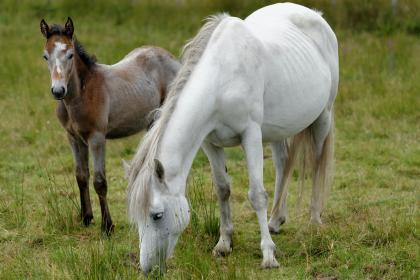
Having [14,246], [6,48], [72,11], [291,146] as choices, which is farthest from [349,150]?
[72,11]

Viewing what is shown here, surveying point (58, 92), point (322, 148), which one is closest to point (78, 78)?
point (58, 92)

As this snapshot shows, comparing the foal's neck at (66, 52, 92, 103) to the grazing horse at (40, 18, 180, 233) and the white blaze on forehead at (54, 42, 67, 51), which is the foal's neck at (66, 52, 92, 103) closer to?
the grazing horse at (40, 18, 180, 233)

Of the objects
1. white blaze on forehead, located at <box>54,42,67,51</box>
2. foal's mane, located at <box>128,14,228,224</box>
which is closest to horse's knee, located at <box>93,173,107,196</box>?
white blaze on forehead, located at <box>54,42,67,51</box>

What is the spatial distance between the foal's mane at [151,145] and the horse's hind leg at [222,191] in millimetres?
661

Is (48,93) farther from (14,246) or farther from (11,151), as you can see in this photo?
(14,246)

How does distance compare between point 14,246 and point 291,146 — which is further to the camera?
point 291,146

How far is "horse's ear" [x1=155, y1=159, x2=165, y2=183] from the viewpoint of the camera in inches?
178

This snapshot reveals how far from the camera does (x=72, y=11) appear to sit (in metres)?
14.2

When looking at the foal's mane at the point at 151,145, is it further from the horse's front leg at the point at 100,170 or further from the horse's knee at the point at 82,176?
the horse's knee at the point at 82,176

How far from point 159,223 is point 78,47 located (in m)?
2.05

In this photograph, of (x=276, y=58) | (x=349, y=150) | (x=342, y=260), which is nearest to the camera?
(x=342, y=260)

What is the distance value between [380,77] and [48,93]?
4.38 metres

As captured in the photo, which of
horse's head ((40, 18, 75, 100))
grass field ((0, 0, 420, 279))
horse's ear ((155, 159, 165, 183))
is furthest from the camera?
horse's head ((40, 18, 75, 100))

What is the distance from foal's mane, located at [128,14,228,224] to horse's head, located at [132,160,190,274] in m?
0.03
